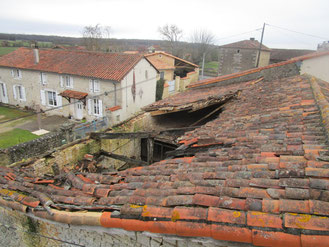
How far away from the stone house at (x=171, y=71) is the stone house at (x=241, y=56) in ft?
20.0

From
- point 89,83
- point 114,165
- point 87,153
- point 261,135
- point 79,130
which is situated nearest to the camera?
point 261,135

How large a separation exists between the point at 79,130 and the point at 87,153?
21.0 ft

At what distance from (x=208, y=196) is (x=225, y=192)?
0.22 m

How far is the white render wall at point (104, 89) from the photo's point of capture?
2045 cm

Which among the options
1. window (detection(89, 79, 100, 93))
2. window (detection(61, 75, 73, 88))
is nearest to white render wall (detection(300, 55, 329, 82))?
window (detection(89, 79, 100, 93))

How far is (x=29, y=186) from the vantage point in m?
4.41

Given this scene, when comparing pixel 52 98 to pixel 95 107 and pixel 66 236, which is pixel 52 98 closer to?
pixel 95 107

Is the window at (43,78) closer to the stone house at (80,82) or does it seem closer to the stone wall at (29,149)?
the stone house at (80,82)

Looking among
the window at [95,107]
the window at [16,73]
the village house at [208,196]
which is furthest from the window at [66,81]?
the village house at [208,196]

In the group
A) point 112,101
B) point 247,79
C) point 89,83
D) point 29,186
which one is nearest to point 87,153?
point 29,186

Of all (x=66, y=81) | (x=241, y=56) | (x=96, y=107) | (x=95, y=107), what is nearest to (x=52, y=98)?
(x=66, y=81)

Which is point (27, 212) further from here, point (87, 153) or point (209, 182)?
point (87, 153)

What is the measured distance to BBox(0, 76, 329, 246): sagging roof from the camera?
237cm

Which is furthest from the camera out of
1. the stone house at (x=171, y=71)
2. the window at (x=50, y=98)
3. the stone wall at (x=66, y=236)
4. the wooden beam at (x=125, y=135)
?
the stone house at (x=171, y=71)
